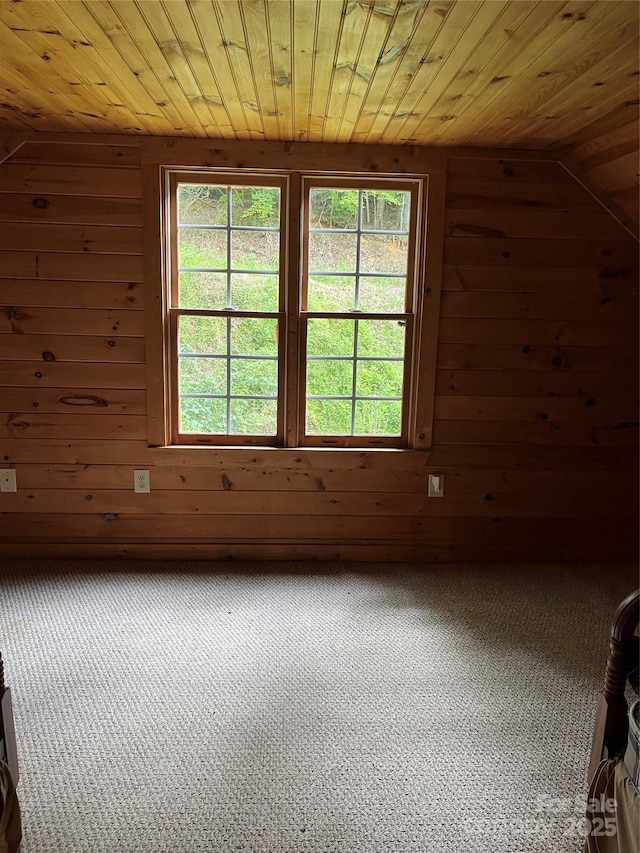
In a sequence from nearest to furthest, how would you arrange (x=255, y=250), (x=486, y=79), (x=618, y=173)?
(x=486, y=79), (x=618, y=173), (x=255, y=250)

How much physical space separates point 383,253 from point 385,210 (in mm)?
215

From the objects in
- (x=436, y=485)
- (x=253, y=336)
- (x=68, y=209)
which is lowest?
(x=436, y=485)

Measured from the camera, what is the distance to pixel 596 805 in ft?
4.17

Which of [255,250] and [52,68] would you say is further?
[255,250]

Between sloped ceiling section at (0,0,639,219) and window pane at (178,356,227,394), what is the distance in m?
1.09

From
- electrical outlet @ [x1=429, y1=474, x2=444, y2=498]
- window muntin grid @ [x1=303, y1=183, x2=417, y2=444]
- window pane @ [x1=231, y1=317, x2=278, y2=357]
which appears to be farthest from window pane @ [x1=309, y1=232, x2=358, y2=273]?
electrical outlet @ [x1=429, y1=474, x2=444, y2=498]

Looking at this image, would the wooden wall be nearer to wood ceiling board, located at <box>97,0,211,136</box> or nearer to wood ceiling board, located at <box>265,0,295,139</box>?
wood ceiling board, located at <box>97,0,211,136</box>

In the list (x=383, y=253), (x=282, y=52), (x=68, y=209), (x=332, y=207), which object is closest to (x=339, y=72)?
(x=282, y=52)

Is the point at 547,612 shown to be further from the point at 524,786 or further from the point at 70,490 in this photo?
the point at 70,490

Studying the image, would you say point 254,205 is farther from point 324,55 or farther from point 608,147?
point 608,147

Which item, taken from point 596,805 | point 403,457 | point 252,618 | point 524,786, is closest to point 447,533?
point 403,457

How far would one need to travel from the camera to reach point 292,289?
9.56 feet

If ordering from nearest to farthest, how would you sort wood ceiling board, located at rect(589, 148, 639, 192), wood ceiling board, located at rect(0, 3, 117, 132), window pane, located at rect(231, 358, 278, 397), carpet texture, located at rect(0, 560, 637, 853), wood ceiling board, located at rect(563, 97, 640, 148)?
carpet texture, located at rect(0, 560, 637, 853), wood ceiling board, located at rect(0, 3, 117, 132), wood ceiling board, located at rect(563, 97, 640, 148), wood ceiling board, located at rect(589, 148, 639, 192), window pane, located at rect(231, 358, 278, 397)

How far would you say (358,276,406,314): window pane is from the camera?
2.97 metres
